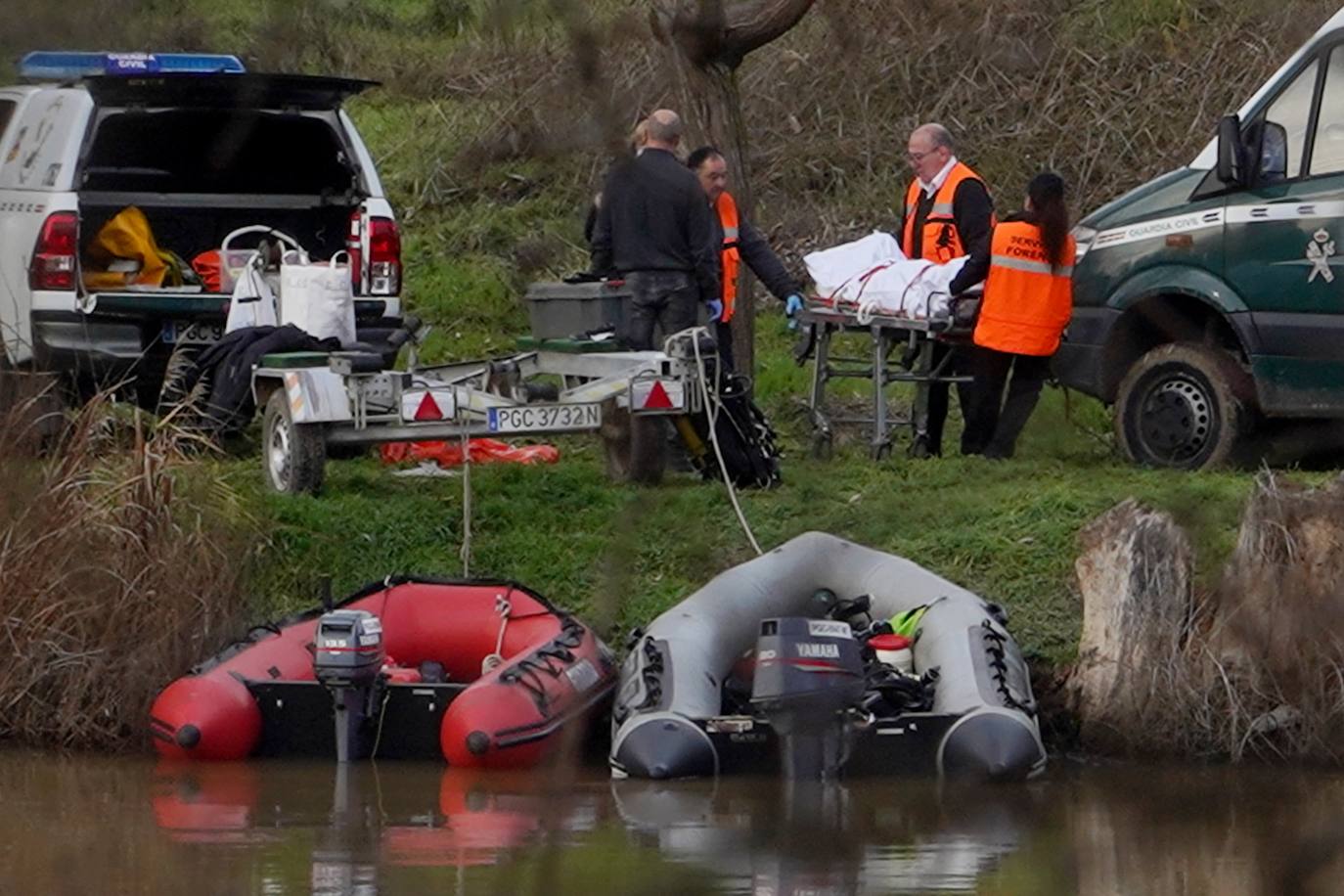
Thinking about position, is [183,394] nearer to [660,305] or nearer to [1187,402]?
[660,305]

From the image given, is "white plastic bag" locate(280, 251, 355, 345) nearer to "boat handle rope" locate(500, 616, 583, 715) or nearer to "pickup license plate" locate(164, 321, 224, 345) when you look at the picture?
"pickup license plate" locate(164, 321, 224, 345)

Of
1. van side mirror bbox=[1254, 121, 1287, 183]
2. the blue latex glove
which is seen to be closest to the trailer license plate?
the blue latex glove

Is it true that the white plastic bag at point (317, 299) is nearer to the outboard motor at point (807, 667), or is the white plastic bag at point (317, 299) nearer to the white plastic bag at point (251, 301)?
the white plastic bag at point (251, 301)

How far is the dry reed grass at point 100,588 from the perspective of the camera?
9.02m

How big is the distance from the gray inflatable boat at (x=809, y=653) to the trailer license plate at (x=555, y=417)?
1.06 m

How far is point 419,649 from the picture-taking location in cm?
933

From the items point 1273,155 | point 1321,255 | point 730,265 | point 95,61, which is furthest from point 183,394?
point 95,61

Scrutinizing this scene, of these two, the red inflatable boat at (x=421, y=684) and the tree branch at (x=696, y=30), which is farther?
the red inflatable boat at (x=421, y=684)

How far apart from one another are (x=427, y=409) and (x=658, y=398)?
1555 mm

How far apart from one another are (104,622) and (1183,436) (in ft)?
16.1

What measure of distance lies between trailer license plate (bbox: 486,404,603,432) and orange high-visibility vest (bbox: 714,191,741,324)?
5.54 ft

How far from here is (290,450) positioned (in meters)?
10.1

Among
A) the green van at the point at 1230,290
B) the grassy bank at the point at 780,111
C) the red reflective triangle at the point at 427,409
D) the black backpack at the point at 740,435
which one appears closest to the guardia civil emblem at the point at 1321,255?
the green van at the point at 1230,290

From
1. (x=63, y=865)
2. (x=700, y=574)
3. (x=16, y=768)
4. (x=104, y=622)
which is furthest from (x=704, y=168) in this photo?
(x=700, y=574)
